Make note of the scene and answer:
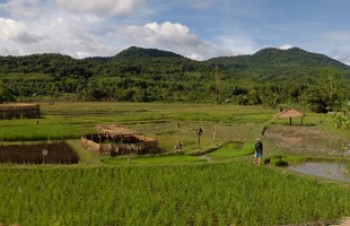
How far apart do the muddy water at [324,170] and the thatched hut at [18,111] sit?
28.6m

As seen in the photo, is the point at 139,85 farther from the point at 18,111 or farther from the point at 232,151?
the point at 232,151

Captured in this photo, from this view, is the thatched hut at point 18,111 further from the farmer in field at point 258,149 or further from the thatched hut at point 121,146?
the farmer in field at point 258,149

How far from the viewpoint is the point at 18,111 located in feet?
129

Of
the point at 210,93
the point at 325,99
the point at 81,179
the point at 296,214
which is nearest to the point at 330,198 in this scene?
the point at 296,214

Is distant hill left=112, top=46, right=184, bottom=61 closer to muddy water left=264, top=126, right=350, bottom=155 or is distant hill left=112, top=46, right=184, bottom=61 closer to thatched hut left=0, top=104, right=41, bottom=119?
thatched hut left=0, top=104, right=41, bottom=119

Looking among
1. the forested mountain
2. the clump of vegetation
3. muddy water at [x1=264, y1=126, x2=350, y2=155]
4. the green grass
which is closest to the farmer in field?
the green grass

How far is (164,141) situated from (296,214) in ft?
48.3

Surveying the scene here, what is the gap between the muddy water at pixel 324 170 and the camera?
16.2m

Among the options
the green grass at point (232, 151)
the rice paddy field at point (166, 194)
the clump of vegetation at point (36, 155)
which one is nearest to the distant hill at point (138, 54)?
the green grass at point (232, 151)

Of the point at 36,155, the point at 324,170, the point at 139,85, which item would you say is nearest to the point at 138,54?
the point at 139,85

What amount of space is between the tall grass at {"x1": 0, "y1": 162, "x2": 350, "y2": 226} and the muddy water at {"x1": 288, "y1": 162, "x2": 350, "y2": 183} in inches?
82.5

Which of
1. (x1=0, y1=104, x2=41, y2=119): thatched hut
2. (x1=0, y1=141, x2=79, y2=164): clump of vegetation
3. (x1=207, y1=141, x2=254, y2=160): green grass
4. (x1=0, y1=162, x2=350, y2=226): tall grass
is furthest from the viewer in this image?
(x1=0, y1=104, x2=41, y2=119): thatched hut

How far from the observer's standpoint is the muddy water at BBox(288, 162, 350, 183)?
638 inches

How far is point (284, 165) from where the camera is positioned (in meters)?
18.3
